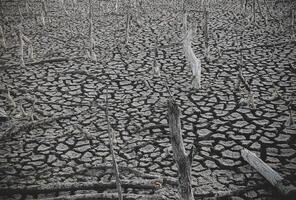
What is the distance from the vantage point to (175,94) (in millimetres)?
4586

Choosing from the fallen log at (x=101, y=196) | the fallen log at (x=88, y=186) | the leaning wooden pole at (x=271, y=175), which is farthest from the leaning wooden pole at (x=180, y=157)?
the leaning wooden pole at (x=271, y=175)

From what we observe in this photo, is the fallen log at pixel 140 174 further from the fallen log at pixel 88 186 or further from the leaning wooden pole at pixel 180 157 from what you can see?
the leaning wooden pole at pixel 180 157

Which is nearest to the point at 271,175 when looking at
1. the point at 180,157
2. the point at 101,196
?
the point at 180,157

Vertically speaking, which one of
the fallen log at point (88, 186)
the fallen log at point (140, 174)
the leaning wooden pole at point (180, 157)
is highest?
the leaning wooden pole at point (180, 157)

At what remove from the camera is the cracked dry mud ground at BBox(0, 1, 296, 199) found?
124 inches

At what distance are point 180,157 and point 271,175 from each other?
1.13 m

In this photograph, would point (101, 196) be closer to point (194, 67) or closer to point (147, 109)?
point (147, 109)

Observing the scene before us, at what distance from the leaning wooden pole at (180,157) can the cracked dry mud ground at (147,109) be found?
747 mm

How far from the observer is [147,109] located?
4238mm

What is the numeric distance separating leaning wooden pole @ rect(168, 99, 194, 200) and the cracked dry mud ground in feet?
2.45

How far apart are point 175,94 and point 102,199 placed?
2.28 meters

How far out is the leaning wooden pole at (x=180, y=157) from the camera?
2.11 meters

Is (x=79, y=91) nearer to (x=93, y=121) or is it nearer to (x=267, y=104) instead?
(x=93, y=121)

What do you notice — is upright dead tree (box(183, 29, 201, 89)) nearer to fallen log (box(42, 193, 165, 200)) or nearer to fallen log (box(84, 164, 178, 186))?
fallen log (box(84, 164, 178, 186))
